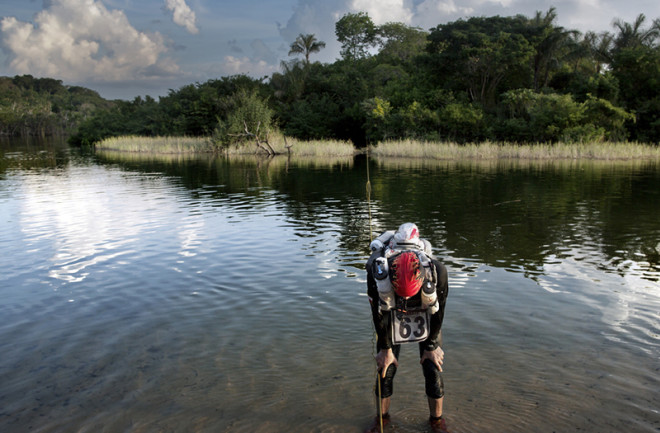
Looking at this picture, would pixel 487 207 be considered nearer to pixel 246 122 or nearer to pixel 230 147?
pixel 246 122

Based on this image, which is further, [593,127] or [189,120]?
[189,120]

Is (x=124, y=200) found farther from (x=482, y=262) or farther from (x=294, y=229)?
(x=482, y=262)

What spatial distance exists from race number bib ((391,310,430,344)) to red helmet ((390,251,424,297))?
441 mm

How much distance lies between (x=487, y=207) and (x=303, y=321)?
42.5 ft

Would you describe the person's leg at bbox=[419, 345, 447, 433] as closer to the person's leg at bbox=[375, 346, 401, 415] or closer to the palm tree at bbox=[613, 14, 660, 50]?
the person's leg at bbox=[375, 346, 401, 415]

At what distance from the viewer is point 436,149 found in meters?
46.0

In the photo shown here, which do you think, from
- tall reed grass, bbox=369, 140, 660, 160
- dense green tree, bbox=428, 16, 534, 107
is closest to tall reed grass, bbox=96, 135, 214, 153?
tall reed grass, bbox=369, 140, 660, 160

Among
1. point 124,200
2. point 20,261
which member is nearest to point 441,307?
point 20,261

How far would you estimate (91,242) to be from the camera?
13.8m

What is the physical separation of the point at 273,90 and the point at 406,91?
2548 centimetres

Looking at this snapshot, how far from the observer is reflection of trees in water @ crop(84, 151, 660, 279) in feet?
40.0

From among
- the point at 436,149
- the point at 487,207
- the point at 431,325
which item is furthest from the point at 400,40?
the point at 431,325

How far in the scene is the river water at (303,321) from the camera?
5258 mm

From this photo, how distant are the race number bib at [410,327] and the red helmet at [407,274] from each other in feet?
1.45
